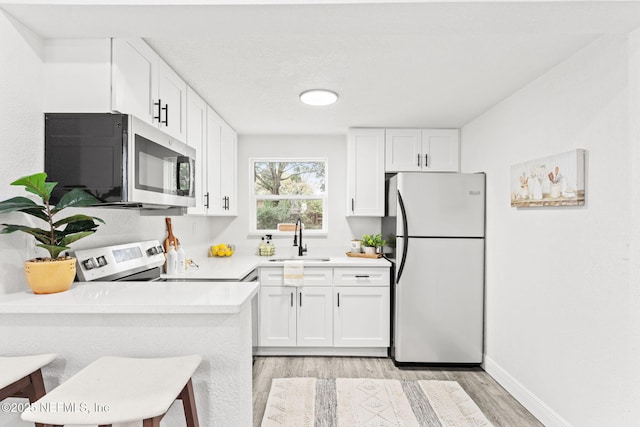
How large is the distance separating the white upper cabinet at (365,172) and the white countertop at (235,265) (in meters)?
0.56

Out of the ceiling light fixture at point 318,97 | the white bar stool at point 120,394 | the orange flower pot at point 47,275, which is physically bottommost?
the white bar stool at point 120,394

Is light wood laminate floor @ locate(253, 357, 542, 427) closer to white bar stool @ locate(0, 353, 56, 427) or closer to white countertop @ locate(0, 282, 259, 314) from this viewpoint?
white countertop @ locate(0, 282, 259, 314)

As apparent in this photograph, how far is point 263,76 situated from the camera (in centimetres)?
242

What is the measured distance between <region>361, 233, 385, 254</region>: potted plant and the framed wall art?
148cm

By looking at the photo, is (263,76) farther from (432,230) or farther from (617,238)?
(617,238)

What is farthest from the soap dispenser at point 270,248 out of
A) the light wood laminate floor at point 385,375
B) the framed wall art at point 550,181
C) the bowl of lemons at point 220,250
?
the framed wall art at point 550,181

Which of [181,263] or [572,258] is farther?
[181,263]

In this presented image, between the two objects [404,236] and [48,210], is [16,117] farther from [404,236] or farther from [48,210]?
[404,236]

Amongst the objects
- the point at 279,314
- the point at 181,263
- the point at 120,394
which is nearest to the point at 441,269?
the point at 279,314

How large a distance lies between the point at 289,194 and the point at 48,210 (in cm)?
297

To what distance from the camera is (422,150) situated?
12.5ft

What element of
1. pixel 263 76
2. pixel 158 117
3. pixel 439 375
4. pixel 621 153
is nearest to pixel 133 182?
pixel 158 117

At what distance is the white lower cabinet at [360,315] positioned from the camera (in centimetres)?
345

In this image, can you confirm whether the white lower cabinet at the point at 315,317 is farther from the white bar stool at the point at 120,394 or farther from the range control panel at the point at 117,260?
the white bar stool at the point at 120,394
